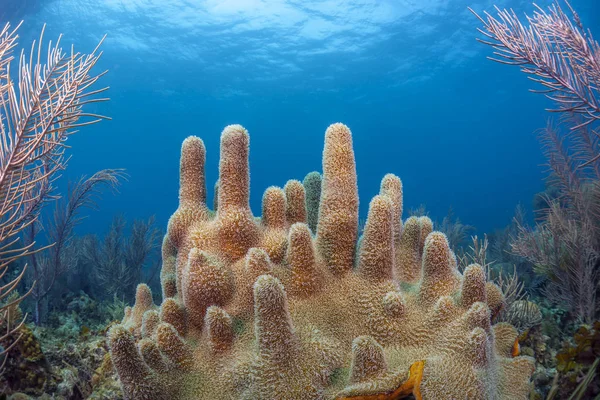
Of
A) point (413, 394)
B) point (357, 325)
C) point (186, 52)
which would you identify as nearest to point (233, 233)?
point (357, 325)

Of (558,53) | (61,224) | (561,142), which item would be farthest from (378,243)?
(61,224)

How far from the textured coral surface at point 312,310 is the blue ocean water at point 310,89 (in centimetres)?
946

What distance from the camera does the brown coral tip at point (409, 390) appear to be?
1.71 m

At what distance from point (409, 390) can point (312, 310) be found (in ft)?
2.35

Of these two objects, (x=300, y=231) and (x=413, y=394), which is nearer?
(x=413, y=394)

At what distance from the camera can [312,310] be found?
7.52 ft

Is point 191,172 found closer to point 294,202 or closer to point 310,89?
point 294,202

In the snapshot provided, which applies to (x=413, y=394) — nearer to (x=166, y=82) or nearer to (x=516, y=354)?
(x=516, y=354)

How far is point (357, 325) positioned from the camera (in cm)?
225

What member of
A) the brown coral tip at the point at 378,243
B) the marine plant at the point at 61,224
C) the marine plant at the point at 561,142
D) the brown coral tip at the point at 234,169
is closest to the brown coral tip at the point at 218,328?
the brown coral tip at the point at 234,169

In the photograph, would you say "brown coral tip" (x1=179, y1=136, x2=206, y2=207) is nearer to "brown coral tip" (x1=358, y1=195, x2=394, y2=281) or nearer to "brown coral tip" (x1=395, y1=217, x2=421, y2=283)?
"brown coral tip" (x1=358, y1=195, x2=394, y2=281)

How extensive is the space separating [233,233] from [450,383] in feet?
5.11

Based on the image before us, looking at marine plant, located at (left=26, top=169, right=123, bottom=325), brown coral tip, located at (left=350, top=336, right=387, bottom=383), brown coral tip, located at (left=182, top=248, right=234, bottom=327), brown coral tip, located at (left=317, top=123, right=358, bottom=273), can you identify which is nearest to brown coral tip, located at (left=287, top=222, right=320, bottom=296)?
brown coral tip, located at (left=317, top=123, right=358, bottom=273)

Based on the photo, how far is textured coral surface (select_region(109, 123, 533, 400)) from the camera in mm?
1891
